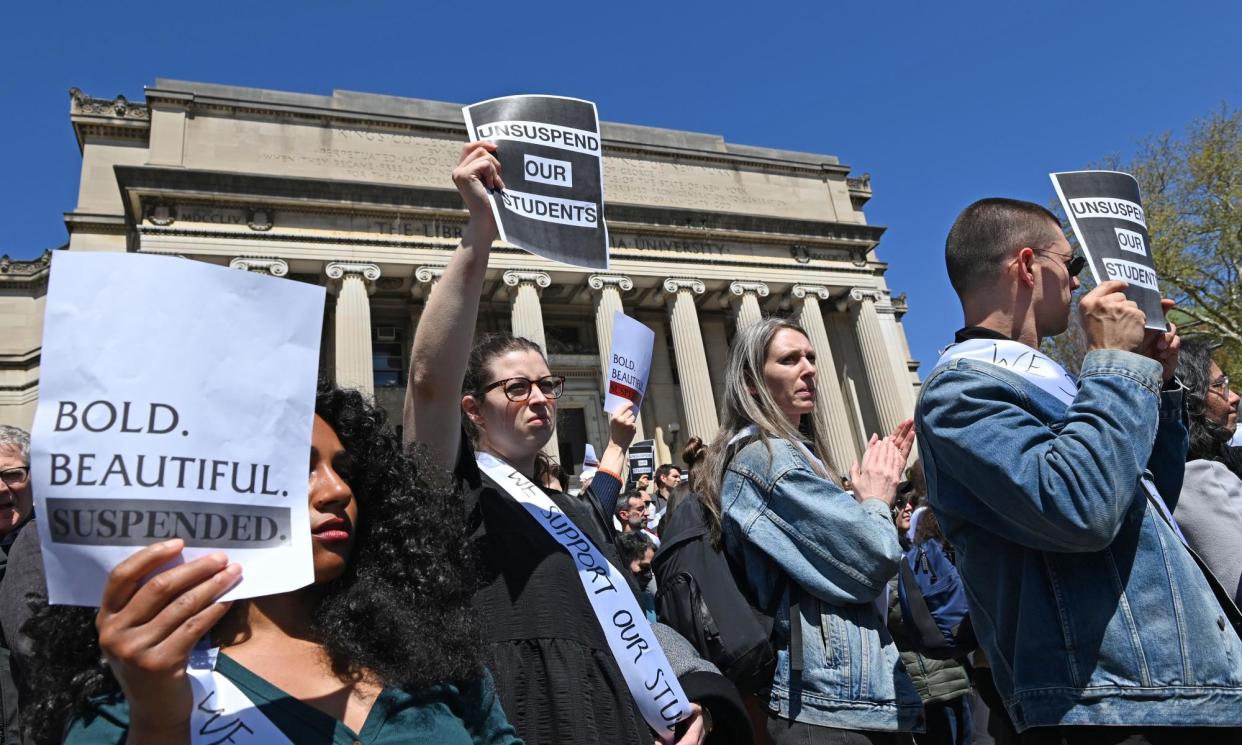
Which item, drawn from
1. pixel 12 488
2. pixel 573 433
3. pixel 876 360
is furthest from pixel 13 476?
pixel 876 360

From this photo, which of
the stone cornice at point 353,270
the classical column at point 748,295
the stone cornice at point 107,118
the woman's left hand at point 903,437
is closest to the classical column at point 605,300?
the classical column at point 748,295

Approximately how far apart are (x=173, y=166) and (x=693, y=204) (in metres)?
18.3

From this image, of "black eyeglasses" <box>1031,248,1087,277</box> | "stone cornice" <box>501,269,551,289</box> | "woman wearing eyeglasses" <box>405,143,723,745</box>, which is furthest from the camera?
"stone cornice" <box>501,269,551,289</box>

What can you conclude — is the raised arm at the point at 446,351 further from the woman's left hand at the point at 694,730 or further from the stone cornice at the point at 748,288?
Result: the stone cornice at the point at 748,288

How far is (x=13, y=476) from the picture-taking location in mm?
4328

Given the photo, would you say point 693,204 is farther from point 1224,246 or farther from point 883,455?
point 883,455

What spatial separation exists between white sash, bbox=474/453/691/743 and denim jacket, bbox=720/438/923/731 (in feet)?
1.98

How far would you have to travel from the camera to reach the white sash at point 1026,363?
8.36ft

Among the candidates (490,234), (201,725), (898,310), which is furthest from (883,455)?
(898,310)

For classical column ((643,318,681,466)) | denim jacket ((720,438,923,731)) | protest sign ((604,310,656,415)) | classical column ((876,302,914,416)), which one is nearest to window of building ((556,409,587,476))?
classical column ((643,318,681,466))

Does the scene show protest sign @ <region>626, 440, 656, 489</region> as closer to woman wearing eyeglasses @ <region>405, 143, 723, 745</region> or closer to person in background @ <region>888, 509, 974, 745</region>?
person in background @ <region>888, 509, 974, 745</region>

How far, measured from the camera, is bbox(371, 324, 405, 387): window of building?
28.1 metres

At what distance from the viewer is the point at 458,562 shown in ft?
7.22

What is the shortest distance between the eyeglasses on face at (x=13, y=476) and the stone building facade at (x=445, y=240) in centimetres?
1901
